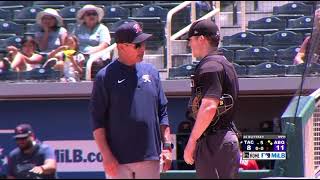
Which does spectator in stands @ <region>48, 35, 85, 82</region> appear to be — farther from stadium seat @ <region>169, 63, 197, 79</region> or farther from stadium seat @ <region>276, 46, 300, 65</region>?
stadium seat @ <region>276, 46, 300, 65</region>

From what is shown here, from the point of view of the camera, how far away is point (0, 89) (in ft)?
37.9

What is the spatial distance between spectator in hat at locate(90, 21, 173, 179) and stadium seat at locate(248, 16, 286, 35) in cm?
731

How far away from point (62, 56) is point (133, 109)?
Answer: 6529 mm

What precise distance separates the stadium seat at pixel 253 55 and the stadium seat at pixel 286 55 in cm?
12

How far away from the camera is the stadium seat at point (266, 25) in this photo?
40.5 feet

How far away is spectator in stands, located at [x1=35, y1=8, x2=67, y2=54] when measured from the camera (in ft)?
39.8

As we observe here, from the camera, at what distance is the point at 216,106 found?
17.0 ft

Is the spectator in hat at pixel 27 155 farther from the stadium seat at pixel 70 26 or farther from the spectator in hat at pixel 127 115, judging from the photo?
the stadium seat at pixel 70 26

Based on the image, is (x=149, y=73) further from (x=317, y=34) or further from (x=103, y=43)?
(x=103, y=43)

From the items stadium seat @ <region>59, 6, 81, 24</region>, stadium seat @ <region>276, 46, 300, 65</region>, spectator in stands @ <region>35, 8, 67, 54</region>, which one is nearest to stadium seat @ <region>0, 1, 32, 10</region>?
stadium seat @ <region>59, 6, 81, 24</region>

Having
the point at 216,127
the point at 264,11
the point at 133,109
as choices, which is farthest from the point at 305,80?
the point at 264,11

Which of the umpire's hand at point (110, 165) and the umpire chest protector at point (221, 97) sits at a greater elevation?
the umpire chest protector at point (221, 97)

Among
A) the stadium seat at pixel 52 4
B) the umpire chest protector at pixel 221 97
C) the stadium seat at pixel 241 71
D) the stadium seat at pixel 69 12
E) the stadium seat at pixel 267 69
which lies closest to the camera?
the umpire chest protector at pixel 221 97

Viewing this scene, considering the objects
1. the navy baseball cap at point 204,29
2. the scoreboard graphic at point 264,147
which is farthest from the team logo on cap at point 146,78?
the scoreboard graphic at point 264,147
